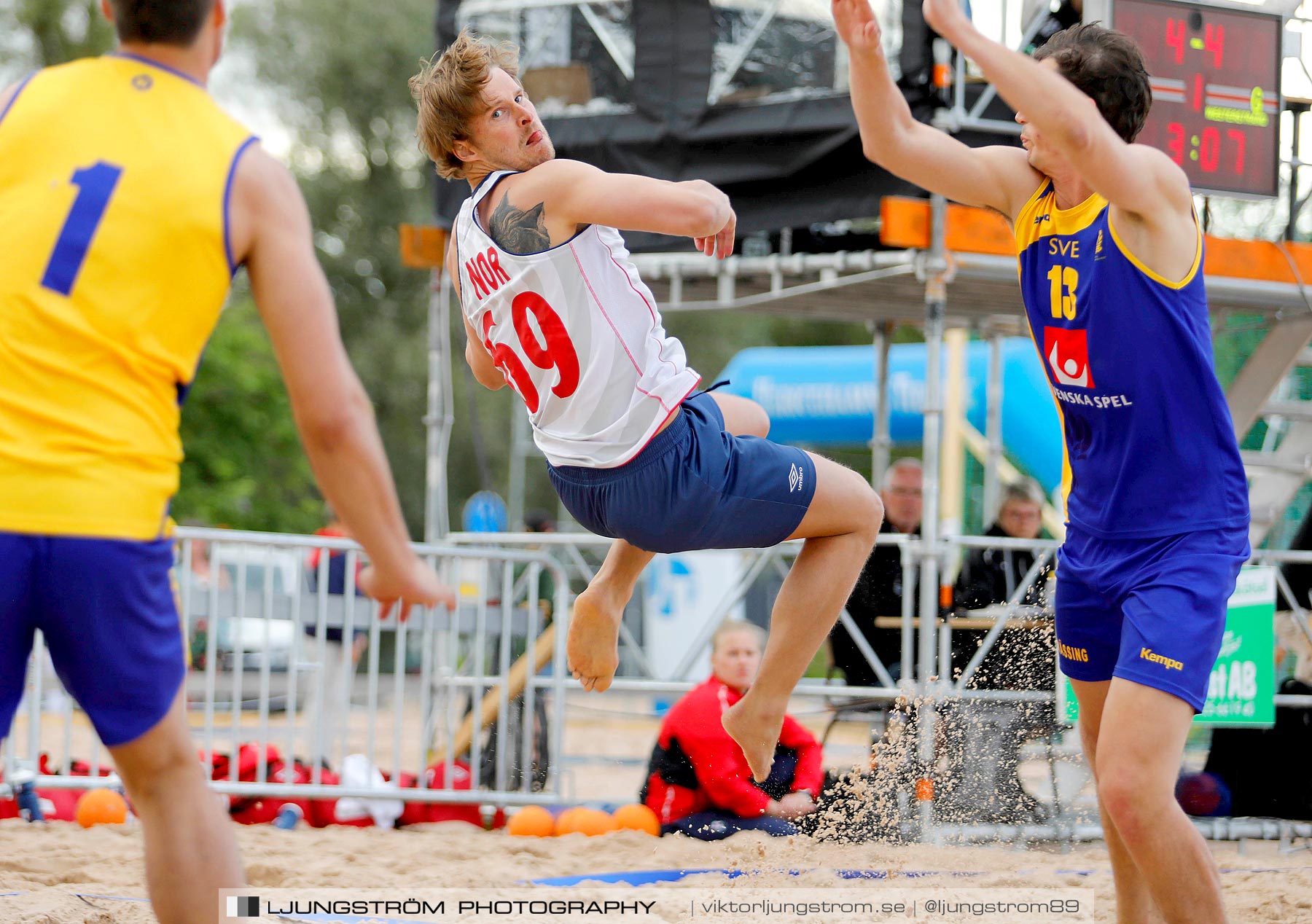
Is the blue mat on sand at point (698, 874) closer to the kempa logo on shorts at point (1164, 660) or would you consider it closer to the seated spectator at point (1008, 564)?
the seated spectator at point (1008, 564)

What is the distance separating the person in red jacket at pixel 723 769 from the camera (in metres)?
6.45

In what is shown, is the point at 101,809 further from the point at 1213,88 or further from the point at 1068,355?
the point at 1213,88

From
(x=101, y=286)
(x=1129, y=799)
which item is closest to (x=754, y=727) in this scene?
(x=1129, y=799)

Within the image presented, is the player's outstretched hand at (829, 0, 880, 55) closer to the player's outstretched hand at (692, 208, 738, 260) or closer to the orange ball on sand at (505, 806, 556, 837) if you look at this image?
the player's outstretched hand at (692, 208, 738, 260)

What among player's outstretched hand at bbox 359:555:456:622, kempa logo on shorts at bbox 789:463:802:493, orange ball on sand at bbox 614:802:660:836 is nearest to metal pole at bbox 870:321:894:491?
orange ball on sand at bbox 614:802:660:836

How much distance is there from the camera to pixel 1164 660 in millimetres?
3188

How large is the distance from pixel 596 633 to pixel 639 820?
9.05ft

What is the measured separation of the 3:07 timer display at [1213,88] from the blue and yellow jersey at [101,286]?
514 centimetres

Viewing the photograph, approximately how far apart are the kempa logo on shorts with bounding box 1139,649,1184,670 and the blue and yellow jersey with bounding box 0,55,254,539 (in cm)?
217

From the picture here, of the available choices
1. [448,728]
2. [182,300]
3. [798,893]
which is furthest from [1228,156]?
[182,300]

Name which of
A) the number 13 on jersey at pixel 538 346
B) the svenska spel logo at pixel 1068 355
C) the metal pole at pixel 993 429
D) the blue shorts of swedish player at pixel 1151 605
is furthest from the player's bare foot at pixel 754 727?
the metal pole at pixel 993 429

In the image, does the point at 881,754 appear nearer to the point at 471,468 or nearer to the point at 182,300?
the point at 182,300

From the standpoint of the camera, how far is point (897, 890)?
4.93m

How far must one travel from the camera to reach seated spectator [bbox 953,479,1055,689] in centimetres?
719
